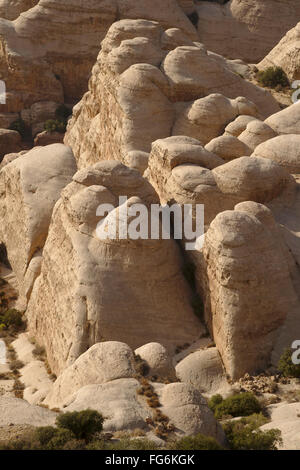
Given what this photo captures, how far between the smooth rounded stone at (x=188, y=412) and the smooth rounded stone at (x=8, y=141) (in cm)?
3883

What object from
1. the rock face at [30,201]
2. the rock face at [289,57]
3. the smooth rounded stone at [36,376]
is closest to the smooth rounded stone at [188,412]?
the smooth rounded stone at [36,376]

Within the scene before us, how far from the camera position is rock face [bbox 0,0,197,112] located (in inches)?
2435

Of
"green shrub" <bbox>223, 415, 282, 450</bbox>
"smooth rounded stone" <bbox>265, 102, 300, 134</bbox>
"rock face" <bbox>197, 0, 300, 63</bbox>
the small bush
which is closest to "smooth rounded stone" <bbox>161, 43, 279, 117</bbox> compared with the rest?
"smooth rounded stone" <bbox>265, 102, 300, 134</bbox>

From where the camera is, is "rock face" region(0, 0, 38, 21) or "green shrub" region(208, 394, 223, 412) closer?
"green shrub" region(208, 394, 223, 412)

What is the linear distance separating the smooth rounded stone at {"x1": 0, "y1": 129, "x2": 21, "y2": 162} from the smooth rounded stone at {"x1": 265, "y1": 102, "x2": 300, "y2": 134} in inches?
936

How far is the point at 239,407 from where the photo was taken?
1083 inches

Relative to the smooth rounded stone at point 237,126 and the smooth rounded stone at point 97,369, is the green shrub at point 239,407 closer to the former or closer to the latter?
the smooth rounded stone at point 97,369

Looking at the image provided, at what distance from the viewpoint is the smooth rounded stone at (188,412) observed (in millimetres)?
22891

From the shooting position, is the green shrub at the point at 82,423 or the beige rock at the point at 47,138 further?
the beige rock at the point at 47,138

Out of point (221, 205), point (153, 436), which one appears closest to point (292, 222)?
point (221, 205)

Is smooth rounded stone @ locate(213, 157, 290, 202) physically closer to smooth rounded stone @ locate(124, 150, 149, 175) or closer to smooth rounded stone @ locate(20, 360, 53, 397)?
smooth rounded stone @ locate(124, 150, 149, 175)

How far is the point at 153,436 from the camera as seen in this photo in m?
22.3
